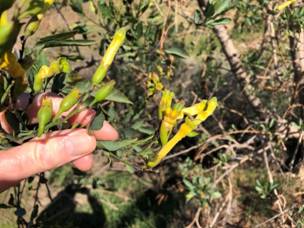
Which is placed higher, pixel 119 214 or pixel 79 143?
pixel 79 143

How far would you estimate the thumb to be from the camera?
0.65 meters

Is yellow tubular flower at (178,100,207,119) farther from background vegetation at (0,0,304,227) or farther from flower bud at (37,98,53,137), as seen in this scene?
background vegetation at (0,0,304,227)

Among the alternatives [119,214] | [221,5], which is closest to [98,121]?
[221,5]

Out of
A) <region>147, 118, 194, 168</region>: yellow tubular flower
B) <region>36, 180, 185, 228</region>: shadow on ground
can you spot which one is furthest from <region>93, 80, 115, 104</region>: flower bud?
<region>36, 180, 185, 228</region>: shadow on ground

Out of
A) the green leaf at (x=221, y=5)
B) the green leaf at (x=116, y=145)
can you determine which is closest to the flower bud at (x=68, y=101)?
the green leaf at (x=116, y=145)

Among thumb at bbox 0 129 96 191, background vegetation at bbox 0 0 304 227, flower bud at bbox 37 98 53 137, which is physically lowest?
background vegetation at bbox 0 0 304 227

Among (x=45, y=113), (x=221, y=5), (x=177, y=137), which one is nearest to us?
(x=45, y=113)

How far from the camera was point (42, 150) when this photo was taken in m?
0.66

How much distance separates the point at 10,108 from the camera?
62 centimetres

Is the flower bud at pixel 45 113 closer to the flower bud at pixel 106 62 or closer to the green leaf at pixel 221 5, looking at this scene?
the flower bud at pixel 106 62

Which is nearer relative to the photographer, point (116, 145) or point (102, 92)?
point (102, 92)

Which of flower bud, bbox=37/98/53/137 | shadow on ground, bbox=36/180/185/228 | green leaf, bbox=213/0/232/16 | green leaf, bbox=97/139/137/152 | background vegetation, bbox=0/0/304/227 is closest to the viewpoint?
flower bud, bbox=37/98/53/137

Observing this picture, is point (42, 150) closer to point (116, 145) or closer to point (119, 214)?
point (116, 145)

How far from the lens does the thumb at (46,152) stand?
65 cm
